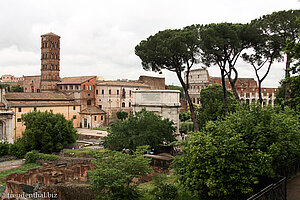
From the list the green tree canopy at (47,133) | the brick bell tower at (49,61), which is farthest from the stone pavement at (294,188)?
the brick bell tower at (49,61)

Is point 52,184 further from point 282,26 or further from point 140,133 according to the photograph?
point 282,26

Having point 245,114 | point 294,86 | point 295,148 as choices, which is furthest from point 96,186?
point 294,86

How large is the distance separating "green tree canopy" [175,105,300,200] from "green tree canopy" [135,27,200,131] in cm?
1246

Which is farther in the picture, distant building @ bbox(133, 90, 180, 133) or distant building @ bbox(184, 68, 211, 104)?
distant building @ bbox(184, 68, 211, 104)

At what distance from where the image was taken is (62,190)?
507 inches

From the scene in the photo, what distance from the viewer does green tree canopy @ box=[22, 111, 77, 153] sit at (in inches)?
1047

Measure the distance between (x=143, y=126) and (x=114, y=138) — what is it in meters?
2.33

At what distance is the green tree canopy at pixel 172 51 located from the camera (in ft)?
70.0

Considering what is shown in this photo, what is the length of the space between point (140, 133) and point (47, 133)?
41.1 ft

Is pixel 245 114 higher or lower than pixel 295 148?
higher

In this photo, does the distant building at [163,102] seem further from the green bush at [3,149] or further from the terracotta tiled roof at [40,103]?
the terracotta tiled roof at [40,103]

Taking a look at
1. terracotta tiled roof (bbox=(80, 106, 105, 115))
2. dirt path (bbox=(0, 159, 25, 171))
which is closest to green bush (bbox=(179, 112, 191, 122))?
terracotta tiled roof (bbox=(80, 106, 105, 115))

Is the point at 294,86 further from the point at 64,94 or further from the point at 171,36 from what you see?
the point at 64,94

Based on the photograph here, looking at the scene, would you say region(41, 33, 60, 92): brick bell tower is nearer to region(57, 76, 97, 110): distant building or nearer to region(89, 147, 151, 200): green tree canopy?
region(57, 76, 97, 110): distant building
